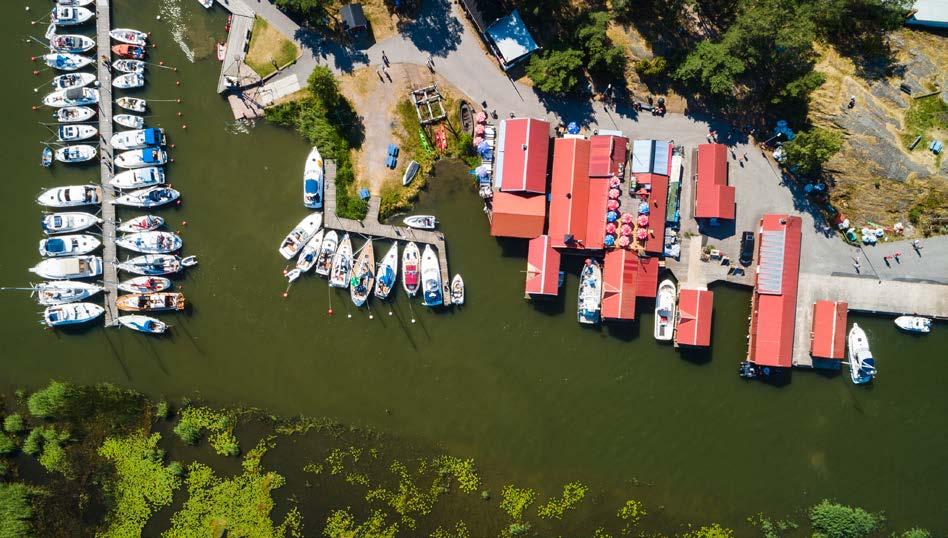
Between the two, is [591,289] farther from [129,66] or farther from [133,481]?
[129,66]

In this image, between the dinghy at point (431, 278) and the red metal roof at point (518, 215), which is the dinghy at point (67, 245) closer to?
the dinghy at point (431, 278)

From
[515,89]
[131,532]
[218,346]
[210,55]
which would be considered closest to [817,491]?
[515,89]

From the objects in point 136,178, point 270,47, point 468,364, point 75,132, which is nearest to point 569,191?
point 468,364

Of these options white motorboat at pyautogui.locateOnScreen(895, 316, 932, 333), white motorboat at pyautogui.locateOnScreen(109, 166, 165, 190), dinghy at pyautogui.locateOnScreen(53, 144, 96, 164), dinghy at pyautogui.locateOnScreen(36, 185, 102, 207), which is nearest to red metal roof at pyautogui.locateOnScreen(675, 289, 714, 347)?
white motorboat at pyautogui.locateOnScreen(895, 316, 932, 333)

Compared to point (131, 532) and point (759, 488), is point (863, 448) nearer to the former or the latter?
point (759, 488)

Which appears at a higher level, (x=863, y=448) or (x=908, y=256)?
(x=908, y=256)

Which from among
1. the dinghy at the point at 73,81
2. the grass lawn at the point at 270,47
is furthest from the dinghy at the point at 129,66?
the grass lawn at the point at 270,47
